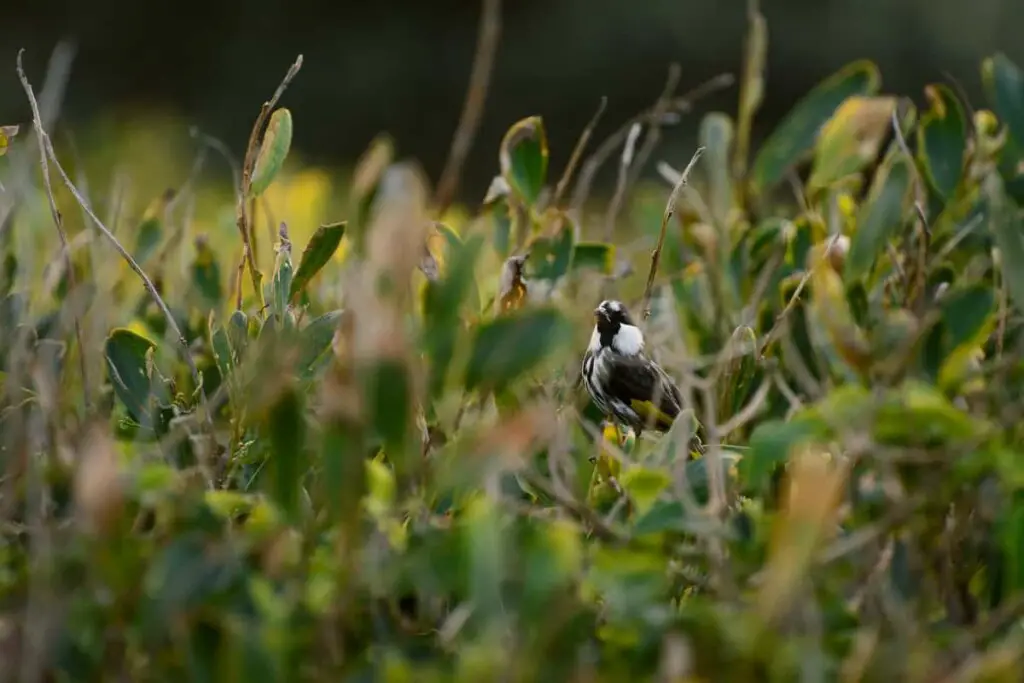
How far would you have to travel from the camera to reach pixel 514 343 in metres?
1.01

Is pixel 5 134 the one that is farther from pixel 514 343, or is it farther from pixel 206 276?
pixel 514 343

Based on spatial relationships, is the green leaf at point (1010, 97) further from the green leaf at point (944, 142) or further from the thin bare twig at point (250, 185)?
the thin bare twig at point (250, 185)

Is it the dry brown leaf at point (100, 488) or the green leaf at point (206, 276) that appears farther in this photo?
the green leaf at point (206, 276)

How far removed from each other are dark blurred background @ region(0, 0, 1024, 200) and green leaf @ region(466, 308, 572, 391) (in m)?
9.96

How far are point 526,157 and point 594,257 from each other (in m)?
0.19

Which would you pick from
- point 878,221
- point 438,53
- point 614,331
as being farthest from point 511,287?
point 438,53

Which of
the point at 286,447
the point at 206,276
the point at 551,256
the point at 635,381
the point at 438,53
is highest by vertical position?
the point at 286,447

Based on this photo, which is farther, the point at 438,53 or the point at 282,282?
the point at 438,53

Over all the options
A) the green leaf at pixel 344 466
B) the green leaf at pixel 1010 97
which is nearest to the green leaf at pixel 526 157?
the green leaf at pixel 1010 97

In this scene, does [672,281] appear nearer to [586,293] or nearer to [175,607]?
[586,293]

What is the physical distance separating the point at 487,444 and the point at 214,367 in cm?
77

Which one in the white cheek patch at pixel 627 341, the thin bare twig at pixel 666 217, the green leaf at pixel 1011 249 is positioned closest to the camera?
the green leaf at pixel 1011 249

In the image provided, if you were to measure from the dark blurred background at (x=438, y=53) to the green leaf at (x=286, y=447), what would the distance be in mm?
9936

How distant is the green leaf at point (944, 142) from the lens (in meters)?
1.69
